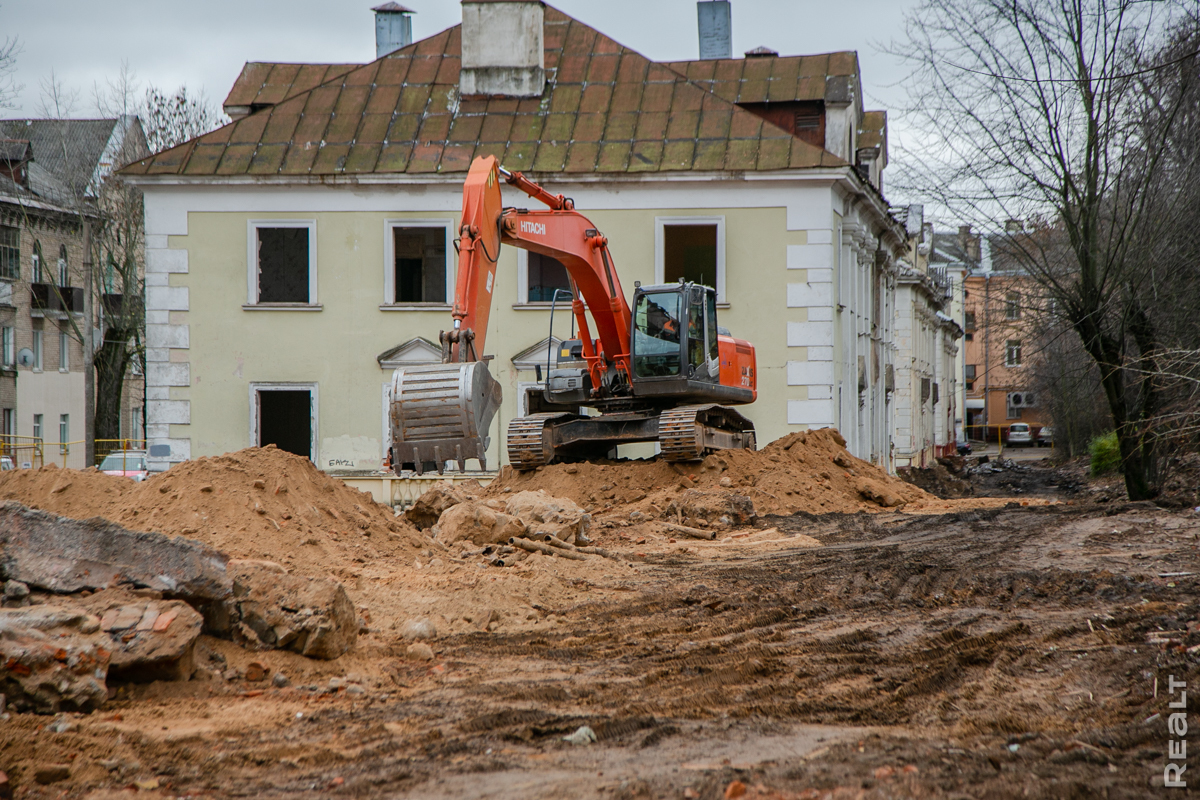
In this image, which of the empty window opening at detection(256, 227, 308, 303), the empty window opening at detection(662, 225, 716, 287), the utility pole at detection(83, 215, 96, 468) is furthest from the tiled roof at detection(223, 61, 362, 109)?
the empty window opening at detection(662, 225, 716, 287)

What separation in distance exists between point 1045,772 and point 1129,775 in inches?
10.8

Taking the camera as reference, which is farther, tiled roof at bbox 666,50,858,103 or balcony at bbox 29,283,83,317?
balcony at bbox 29,283,83,317

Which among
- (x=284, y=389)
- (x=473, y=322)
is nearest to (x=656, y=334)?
(x=473, y=322)

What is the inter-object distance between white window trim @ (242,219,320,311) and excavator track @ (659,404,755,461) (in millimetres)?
8845

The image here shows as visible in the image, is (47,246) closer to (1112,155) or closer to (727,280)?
(727,280)

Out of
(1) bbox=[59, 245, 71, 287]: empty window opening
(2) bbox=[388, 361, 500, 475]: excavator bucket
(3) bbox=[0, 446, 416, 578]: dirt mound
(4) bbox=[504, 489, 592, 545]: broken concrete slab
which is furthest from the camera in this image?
(1) bbox=[59, 245, 71, 287]: empty window opening

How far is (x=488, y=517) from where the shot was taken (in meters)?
11.3

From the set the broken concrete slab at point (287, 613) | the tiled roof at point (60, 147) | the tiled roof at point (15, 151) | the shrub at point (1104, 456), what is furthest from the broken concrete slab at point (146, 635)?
the tiled roof at point (15, 151)

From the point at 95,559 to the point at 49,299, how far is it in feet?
136

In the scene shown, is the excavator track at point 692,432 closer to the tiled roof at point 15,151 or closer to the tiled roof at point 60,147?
the tiled roof at point 60,147

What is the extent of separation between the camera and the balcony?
43000 mm

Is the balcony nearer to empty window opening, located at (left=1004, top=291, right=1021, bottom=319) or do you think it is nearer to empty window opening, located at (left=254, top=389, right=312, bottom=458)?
empty window opening, located at (left=254, top=389, right=312, bottom=458)

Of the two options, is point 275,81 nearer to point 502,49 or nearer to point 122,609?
point 502,49

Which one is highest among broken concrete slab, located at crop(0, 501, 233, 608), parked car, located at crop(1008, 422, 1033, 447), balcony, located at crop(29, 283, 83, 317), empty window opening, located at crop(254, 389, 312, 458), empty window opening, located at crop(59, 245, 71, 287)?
empty window opening, located at crop(59, 245, 71, 287)
